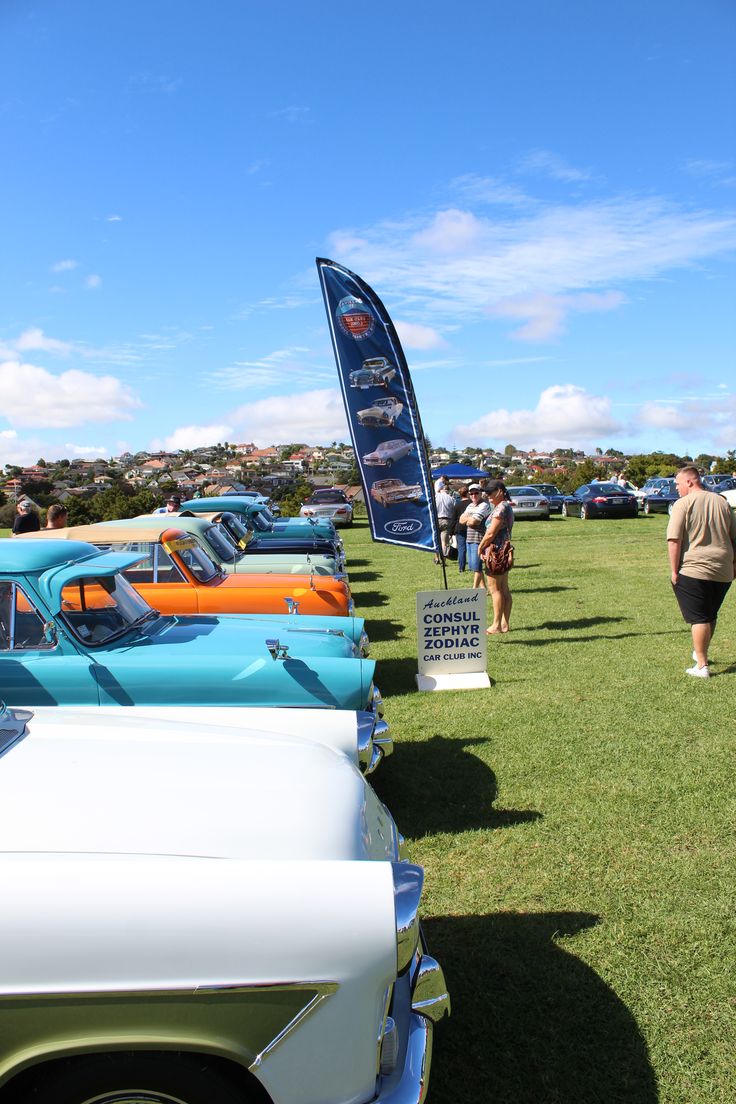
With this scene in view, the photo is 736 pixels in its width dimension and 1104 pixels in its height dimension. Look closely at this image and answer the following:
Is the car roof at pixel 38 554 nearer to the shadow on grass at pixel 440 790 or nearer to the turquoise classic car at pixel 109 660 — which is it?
the turquoise classic car at pixel 109 660

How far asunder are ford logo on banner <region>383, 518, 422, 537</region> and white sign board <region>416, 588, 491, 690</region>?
2.06 feet

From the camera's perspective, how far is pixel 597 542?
21641mm

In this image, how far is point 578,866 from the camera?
430 centimetres

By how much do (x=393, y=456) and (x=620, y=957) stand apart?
523cm

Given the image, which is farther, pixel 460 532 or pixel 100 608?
pixel 460 532

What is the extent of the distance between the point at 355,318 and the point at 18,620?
4370mm

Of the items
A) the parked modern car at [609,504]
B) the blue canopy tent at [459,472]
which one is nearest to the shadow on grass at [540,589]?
the parked modern car at [609,504]

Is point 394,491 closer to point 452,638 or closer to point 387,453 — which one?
point 387,453

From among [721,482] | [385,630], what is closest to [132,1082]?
[385,630]

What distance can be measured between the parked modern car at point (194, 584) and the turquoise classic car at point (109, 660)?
2.01 metres

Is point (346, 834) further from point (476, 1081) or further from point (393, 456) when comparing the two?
point (393, 456)

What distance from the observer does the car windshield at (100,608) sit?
16.8 feet

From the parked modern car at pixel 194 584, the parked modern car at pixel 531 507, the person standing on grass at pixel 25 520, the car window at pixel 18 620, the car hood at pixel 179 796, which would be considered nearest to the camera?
the car hood at pixel 179 796

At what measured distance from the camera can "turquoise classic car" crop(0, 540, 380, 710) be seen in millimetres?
4793
